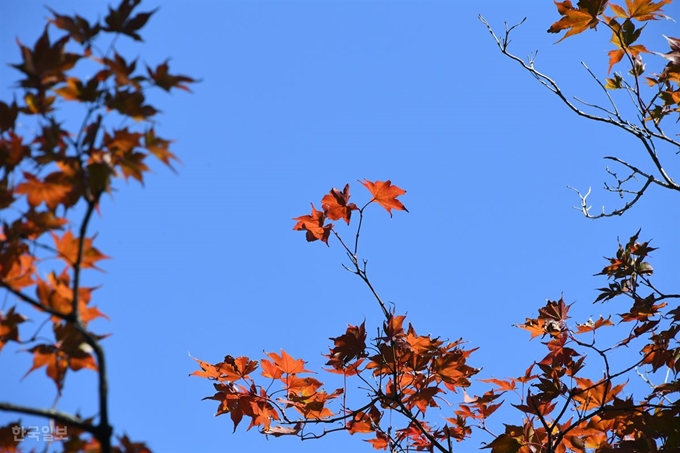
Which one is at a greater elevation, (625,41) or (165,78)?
(625,41)

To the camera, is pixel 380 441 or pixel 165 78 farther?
pixel 380 441

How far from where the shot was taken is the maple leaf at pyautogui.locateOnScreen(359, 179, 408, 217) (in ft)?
9.93

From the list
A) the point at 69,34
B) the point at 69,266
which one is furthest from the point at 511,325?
the point at 69,34

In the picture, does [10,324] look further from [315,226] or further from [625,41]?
[625,41]

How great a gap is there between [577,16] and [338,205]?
1.43 meters

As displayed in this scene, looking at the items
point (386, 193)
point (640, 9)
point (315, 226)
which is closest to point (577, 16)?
point (640, 9)

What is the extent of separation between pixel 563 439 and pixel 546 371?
30 cm

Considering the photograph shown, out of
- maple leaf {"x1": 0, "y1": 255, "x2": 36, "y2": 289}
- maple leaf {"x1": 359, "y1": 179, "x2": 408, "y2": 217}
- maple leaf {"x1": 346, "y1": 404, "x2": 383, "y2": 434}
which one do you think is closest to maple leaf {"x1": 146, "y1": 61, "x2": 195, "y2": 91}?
maple leaf {"x1": 0, "y1": 255, "x2": 36, "y2": 289}

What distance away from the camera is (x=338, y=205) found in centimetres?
311

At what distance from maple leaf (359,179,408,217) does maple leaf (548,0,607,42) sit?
1.04 m

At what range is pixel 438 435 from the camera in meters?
3.15

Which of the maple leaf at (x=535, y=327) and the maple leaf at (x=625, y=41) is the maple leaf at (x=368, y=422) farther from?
the maple leaf at (x=625, y=41)

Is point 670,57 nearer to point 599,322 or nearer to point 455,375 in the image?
point 599,322

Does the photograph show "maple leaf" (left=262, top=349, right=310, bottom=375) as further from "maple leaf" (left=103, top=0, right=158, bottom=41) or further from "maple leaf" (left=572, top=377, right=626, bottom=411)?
"maple leaf" (left=103, top=0, right=158, bottom=41)
